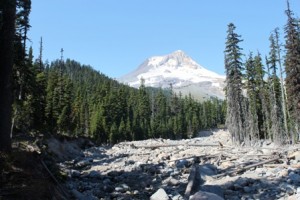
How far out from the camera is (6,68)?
38.9 feet

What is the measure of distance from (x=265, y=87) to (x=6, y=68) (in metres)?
56.6

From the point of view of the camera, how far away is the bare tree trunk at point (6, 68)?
1158 centimetres

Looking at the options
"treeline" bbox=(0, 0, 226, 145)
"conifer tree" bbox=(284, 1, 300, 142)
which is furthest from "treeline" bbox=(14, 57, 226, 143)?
"conifer tree" bbox=(284, 1, 300, 142)

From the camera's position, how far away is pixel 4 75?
38.6ft

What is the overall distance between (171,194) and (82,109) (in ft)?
246

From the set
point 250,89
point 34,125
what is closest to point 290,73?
point 250,89

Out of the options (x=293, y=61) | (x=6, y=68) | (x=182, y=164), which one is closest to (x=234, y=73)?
(x=293, y=61)

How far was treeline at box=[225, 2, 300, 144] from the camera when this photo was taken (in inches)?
1612

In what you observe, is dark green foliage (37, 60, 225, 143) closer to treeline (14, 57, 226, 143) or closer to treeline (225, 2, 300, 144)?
treeline (14, 57, 226, 143)

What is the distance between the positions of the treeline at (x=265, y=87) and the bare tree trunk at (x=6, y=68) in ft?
113

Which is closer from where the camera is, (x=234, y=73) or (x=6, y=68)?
(x=6, y=68)

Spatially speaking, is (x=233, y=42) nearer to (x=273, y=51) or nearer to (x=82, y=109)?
(x=273, y=51)

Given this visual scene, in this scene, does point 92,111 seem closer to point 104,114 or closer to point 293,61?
point 104,114

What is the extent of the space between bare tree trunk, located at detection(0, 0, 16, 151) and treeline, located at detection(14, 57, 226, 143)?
1988 cm
